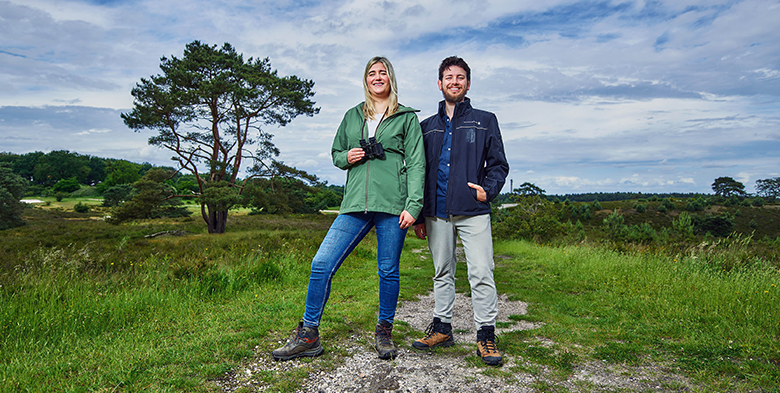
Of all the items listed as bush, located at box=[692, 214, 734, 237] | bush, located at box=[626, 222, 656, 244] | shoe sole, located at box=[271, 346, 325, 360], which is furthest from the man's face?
bush, located at box=[692, 214, 734, 237]

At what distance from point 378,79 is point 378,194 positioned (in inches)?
34.7

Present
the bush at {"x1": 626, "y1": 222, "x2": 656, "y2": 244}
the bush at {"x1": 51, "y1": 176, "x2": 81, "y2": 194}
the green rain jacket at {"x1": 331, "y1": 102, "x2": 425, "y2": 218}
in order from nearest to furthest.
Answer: the green rain jacket at {"x1": 331, "y1": 102, "x2": 425, "y2": 218} < the bush at {"x1": 626, "y1": 222, "x2": 656, "y2": 244} < the bush at {"x1": 51, "y1": 176, "x2": 81, "y2": 194}

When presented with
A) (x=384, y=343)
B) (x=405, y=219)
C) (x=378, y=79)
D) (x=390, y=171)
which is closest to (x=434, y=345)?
(x=384, y=343)

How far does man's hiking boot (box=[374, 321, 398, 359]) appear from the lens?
115 inches

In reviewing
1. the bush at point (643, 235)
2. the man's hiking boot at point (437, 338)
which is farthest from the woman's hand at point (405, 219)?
the bush at point (643, 235)

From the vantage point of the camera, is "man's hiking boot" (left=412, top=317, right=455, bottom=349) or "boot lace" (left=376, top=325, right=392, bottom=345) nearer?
"boot lace" (left=376, top=325, right=392, bottom=345)

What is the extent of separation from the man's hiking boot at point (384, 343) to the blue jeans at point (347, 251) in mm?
260

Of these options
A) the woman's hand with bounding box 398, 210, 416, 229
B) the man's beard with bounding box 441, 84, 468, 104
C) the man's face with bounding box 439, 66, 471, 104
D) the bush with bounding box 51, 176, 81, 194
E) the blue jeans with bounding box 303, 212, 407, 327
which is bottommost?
the blue jeans with bounding box 303, 212, 407, 327

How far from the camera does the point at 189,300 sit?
4.49 meters

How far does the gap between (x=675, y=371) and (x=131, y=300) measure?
197 inches

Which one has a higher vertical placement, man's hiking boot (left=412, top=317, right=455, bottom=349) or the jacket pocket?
the jacket pocket

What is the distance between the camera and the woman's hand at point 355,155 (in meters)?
2.85

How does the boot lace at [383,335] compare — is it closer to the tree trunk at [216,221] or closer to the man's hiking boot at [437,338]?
the man's hiking boot at [437,338]

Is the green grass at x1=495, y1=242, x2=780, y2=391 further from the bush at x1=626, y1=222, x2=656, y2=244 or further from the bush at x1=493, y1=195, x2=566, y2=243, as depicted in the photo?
the bush at x1=493, y1=195, x2=566, y2=243
